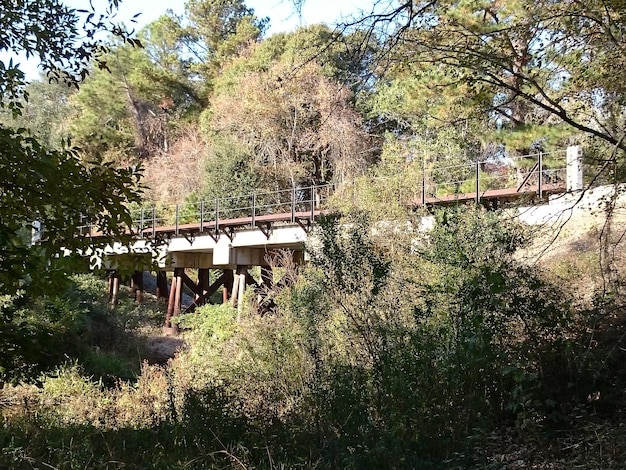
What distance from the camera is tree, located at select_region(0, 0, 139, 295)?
3.21 metres

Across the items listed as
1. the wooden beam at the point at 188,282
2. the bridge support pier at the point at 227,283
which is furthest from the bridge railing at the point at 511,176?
the wooden beam at the point at 188,282

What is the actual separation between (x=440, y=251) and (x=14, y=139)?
3901mm

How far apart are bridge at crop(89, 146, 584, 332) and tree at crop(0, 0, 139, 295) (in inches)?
158

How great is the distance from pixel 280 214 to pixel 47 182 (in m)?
13.6

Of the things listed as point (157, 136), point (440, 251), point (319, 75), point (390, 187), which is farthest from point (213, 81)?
point (440, 251)

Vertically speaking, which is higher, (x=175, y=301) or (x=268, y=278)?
(x=268, y=278)

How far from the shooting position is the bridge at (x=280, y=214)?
11.8 metres

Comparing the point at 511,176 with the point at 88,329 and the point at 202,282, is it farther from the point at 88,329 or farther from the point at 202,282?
the point at 202,282

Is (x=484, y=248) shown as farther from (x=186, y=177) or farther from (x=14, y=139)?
(x=186, y=177)

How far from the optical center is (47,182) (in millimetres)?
3365

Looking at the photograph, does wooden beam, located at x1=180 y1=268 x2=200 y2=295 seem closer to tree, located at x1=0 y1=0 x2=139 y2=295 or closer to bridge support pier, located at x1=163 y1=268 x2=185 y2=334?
bridge support pier, located at x1=163 y1=268 x2=185 y2=334

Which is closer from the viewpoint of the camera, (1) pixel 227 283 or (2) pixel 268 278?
(2) pixel 268 278

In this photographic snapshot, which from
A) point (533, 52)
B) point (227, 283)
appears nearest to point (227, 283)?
point (227, 283)

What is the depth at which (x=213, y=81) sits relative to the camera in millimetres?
30219
